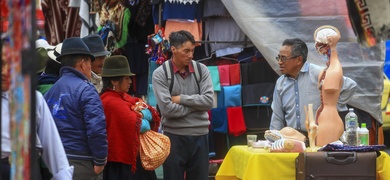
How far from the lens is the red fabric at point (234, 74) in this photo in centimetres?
999

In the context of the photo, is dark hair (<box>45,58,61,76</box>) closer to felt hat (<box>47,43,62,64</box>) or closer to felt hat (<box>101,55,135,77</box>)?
felt hat (<box>47,43,62,64</box>)

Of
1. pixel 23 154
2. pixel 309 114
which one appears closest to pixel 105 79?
pixel 309 114

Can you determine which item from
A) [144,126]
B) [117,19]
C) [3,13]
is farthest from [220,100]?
[3,13]

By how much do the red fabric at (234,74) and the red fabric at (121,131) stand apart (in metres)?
2.77

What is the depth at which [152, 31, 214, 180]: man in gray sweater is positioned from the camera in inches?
316

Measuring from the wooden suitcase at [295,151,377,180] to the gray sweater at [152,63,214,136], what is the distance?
70.4 inches

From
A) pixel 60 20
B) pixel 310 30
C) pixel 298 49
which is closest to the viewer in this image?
pixel 298 49

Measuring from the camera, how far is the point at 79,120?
21.2ft

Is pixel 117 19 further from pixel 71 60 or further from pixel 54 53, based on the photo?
pixel 71 60

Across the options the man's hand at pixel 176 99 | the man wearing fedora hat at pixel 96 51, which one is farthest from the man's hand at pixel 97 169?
the man's hand at pixel 176 99

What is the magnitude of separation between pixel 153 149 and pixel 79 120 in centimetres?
123

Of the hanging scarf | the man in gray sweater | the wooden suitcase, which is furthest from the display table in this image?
the hanging scarf

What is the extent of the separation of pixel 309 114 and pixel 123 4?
419 centimetres

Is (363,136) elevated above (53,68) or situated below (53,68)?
below
